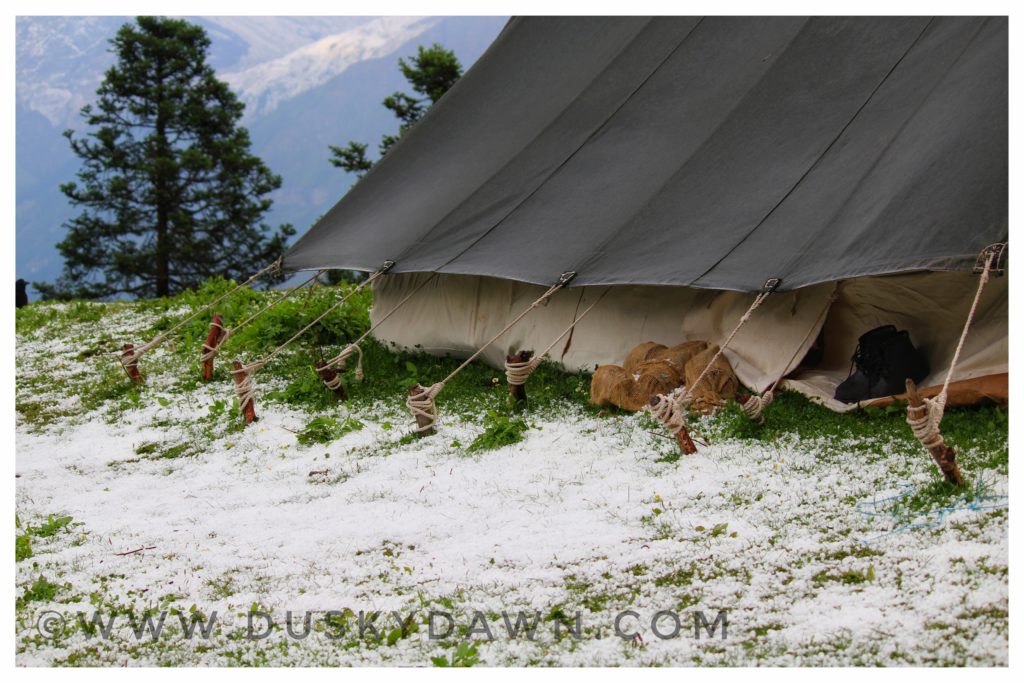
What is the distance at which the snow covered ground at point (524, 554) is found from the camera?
3.06 meters

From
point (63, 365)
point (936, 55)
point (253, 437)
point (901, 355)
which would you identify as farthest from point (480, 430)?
point (63, 365)

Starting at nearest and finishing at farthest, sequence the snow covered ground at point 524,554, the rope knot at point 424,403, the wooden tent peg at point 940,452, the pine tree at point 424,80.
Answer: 1. the snow covered ground at point 524,554
2. the wooden tent peg at point 940,452
3. the rope knot at point 424,403
4. the pine tree at point 424,80

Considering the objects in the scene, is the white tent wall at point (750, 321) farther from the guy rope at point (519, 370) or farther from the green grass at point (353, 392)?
the guy rope at point (519, 370)

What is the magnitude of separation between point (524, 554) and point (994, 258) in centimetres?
212

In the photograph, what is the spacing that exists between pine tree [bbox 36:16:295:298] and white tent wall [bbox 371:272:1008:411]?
49.3ft

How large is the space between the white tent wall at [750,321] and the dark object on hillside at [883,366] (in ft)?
0.24

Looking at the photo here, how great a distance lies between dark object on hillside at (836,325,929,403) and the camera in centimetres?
460

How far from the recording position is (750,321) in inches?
203

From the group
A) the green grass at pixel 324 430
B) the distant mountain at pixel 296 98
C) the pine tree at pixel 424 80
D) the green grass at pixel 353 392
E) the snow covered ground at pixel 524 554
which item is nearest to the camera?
the snow covered ground at pixel 524 554

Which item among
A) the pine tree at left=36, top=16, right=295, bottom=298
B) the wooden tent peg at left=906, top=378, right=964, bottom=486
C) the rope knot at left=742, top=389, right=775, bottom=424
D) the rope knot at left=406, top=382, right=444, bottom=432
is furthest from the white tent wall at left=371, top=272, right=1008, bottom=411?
the pine tree at left=36, top=16, right=295, bottom=298

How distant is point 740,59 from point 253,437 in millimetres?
3511

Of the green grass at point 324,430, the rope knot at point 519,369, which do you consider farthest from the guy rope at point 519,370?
the green grass at point 324,430

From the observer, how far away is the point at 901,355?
15.2 ft

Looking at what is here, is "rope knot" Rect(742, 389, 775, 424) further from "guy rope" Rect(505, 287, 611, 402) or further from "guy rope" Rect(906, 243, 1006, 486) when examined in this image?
"guy rope" Rect(505, 287, 611, 402)
